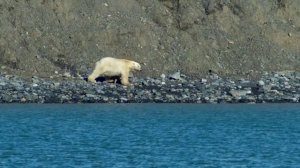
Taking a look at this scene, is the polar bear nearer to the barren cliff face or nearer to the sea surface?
the barren cliff face

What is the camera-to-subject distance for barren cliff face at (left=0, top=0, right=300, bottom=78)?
188 ft

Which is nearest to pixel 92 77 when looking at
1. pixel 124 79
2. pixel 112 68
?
pixel 112 68

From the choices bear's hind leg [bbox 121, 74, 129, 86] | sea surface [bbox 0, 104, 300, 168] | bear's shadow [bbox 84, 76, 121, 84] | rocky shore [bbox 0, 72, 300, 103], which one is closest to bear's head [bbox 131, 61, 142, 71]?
rocky shore [bbox 0, 72, 300, 103]

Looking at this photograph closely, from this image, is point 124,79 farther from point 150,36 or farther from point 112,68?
point 150,36

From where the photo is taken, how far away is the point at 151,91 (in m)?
52.2

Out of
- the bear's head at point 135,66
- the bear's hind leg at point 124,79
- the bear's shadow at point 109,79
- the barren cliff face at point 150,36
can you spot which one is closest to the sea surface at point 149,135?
the bear's hind leg at point 124,79

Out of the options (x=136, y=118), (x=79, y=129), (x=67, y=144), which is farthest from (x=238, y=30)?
(x=67, y=144)

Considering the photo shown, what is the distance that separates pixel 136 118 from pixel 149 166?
13855 millimetres

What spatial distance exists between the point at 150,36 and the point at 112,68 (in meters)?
5.64

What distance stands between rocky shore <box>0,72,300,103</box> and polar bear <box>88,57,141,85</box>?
50cm

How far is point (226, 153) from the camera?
35188 millimetres

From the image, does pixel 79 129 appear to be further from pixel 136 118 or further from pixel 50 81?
pixel 50 81

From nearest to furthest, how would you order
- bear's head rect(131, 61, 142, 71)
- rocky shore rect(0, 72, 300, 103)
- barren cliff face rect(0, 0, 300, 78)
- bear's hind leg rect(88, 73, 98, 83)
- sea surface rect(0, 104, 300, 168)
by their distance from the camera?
1. sea surface rect(0, 104, 300, 168)
2. rocky shore rect(0, 72, 300, 103)
3. bear's hind leg rect(88, 73, 98, 83)
4. bear's head rect(131, 61, 142, 71)
5. barren cliff face rect(0, 0, 300, 78)

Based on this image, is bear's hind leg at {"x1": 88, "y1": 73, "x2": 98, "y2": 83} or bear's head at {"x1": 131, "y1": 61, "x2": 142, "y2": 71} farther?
bear's head at {"x1": 131, "y1": 61, "x2": 142, "y2": 71}
